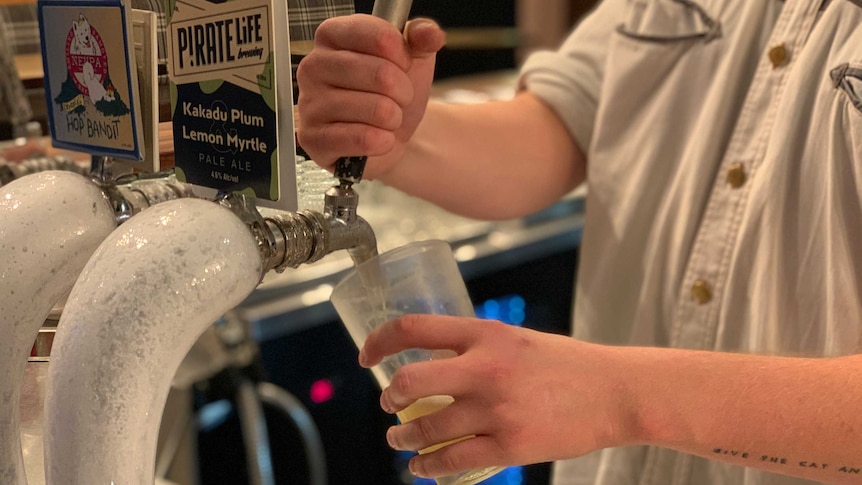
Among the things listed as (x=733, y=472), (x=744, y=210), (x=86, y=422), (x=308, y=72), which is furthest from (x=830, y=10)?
(x=86, y=422)

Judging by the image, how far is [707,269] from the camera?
0.86 m

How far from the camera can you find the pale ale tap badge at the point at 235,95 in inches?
15.7

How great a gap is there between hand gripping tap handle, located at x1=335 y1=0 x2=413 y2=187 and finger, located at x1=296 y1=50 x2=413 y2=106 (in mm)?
27

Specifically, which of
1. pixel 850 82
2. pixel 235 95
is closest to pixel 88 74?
pixel 235 95

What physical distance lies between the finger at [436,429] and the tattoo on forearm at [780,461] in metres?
0.18

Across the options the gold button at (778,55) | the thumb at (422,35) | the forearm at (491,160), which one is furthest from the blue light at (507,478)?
the thumb at (422,35)

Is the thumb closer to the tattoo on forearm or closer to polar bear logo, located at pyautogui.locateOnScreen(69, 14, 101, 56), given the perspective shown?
polar bear logo, located at pyautogui.locateOnScreen(69, 14, 101, 56)

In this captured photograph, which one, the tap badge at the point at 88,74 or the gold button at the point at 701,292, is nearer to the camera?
the tap badge at the point at 88,74

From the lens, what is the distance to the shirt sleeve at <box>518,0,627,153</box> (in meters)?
1.05

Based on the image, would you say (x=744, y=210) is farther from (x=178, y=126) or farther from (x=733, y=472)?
(x=178, y=126)

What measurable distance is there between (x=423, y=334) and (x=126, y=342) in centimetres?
17

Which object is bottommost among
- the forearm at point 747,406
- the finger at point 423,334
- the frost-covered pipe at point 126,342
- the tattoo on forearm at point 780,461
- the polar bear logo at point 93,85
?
the tattoo on forearm at point 780,461

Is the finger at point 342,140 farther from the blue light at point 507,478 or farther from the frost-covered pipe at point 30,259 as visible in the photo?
the blue light at point 507,478

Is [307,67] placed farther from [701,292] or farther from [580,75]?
[580,75]
